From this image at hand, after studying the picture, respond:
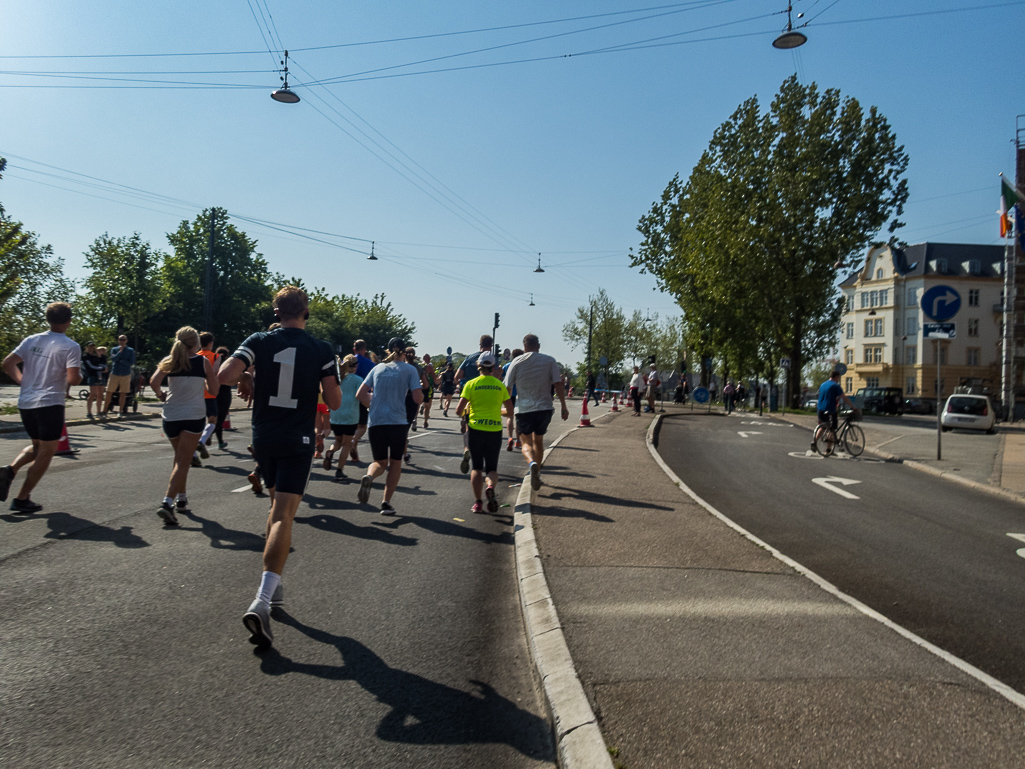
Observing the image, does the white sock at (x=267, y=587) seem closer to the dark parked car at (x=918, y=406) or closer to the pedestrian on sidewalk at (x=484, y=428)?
the pedestrian on sidewalk at (x=484, y=428)

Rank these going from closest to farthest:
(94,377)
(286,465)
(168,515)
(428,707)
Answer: (428,707) → (286,465) → (168,515) → (94,377)

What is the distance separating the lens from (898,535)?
8367 mm

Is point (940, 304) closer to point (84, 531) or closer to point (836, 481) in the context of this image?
point (836, 481)

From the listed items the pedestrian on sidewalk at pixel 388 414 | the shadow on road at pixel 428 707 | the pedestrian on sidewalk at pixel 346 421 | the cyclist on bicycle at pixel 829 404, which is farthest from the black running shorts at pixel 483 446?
the cyclist on bicycle at pixel 829 404

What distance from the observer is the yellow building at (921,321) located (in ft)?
270

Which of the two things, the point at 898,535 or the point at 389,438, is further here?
the point at 898,535

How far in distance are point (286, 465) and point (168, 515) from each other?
3.11m

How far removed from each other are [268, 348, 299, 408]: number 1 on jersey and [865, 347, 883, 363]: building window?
304ft

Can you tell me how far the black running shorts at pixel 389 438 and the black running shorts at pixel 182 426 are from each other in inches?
63.3

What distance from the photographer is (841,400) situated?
1731 centimetres

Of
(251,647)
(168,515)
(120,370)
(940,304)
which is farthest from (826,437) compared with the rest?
(120,370)

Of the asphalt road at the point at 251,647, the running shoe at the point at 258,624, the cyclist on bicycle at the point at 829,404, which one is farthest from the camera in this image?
the cyclist on bicycle at the point at 829,404

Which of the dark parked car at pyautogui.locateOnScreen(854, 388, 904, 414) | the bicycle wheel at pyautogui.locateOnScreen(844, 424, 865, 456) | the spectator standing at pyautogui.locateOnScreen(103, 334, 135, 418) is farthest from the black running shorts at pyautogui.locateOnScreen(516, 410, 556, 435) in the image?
the dark parked car at pyautogui.locateOnScreen(854, 388, 904, 414)

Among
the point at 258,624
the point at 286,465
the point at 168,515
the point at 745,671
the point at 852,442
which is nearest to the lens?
the point at 745,671
